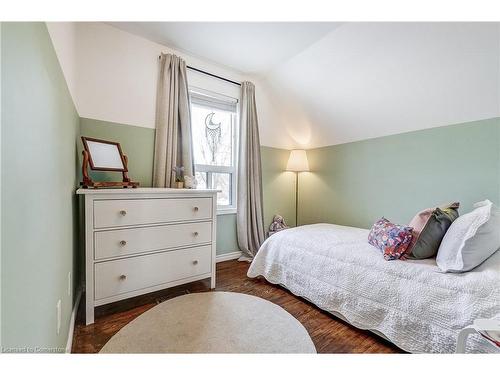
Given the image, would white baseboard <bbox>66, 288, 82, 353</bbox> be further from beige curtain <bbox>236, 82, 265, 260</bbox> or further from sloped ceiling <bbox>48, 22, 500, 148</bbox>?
beige curtain <bbox>236, 82, 265, 260</bbox>

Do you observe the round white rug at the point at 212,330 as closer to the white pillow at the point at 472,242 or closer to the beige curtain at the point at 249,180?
the white pillow at the point at 472,242

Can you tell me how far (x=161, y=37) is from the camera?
2.14 metres

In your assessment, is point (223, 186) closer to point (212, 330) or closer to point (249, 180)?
point (249, 180)

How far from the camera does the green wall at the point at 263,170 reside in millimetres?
1995

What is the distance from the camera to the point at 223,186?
287 centimetres

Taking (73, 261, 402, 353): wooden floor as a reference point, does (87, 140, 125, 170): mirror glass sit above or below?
above

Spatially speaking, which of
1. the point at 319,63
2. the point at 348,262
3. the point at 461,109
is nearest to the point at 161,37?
the point at 319,63

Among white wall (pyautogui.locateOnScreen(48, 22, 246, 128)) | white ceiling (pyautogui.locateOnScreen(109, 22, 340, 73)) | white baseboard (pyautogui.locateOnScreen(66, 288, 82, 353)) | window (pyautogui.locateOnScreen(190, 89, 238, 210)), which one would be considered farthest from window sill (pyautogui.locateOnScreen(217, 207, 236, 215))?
white ceiling (pyautogui.locateOnScreen(109, 22, 340, 73))

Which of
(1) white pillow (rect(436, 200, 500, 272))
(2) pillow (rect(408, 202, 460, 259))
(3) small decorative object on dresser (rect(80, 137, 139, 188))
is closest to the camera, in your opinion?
(1) white pillow (rect(436, 200, 500, 272))

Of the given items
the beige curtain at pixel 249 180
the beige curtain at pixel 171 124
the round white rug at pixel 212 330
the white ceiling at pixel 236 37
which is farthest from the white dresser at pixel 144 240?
the white ceiling at pixel 236 37

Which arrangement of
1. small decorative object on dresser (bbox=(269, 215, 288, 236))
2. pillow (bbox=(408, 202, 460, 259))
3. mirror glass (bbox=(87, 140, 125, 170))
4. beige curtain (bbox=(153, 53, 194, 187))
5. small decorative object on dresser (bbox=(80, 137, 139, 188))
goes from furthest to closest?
small decorative object on dresser (bbox=(269, 215, 288, 236))
beige curtain (bbox=(153, 53, 194, 187))
mirror glass (bbox=(87, 140, 125, 170))
small decorative object on dresser (bbox=(80, 137, 139, 188))
pillow (bbox=(408, 202, 460, 259))

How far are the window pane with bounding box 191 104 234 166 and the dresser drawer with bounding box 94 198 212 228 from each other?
87 centimetres

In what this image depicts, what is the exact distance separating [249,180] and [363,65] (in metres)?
1.68

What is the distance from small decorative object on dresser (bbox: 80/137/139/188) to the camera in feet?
5.35
